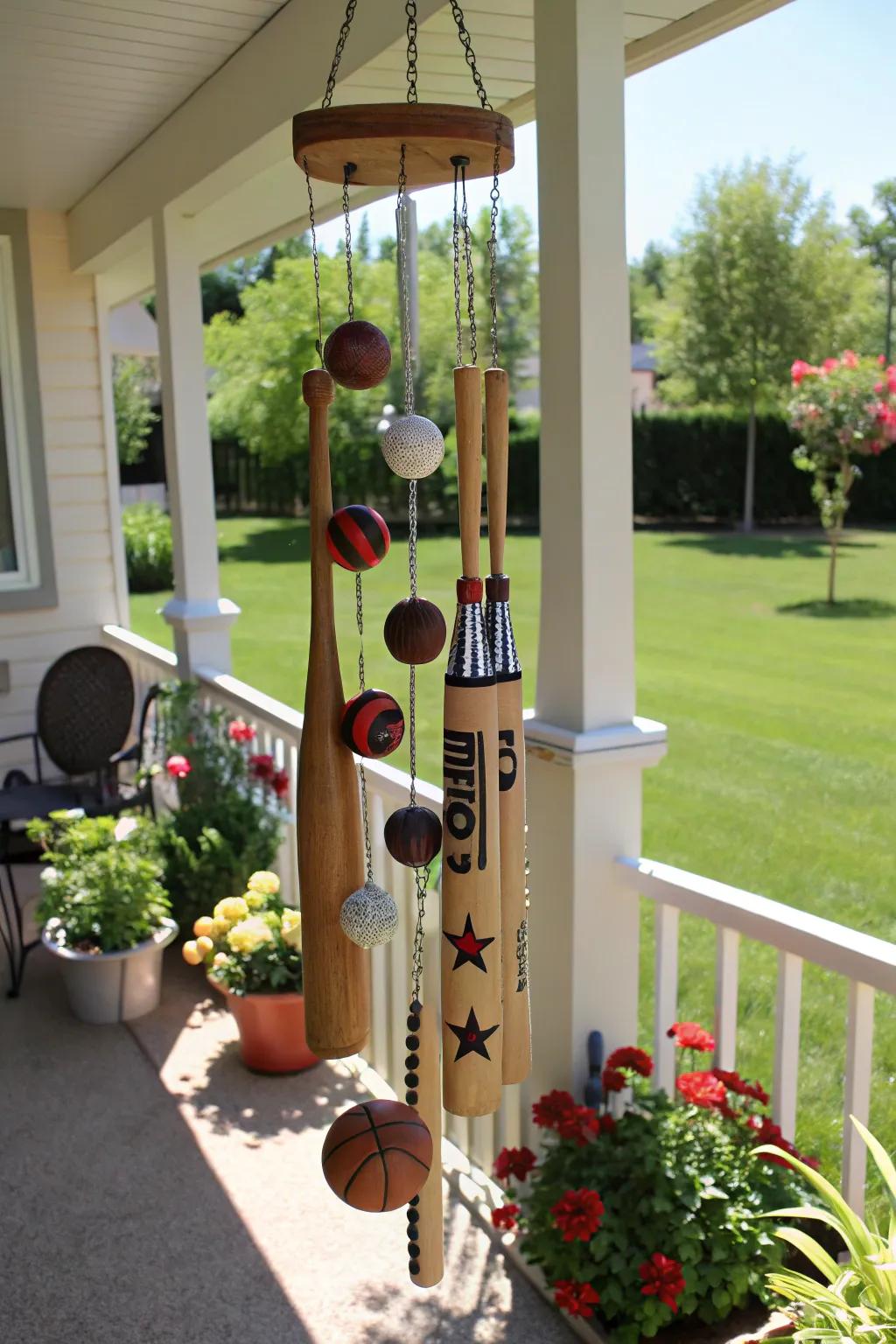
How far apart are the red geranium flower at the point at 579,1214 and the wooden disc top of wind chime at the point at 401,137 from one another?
1552mm

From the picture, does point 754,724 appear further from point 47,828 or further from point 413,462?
point 413,462

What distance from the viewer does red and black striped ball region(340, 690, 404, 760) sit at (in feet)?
3.45

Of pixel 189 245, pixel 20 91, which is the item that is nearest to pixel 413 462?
pixel 20 91

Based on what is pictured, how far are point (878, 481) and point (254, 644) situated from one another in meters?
10.4

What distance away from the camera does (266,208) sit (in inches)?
160

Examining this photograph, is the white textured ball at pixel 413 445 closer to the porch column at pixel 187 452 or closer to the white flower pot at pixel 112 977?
the white flower pot at pixel 112 977

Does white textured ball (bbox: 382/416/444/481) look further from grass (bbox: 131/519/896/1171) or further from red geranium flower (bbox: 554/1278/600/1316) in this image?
red geranium flower (bbox: 554/1278/600/1316)

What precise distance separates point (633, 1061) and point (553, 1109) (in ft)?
0.54

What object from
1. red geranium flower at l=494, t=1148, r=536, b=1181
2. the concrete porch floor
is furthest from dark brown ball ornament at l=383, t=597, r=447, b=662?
the concrete porch floor

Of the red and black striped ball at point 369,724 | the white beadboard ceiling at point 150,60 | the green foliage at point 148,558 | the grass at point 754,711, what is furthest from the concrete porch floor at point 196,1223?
the green foliage at point 148,558

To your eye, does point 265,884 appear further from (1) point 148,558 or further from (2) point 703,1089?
(1) point 148,558

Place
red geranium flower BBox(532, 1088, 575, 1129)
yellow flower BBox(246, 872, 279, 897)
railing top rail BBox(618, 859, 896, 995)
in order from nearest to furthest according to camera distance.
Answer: railing top rail BBox(618, 859, 896, 995) → red geranium flower BBox(532, 1088, 575, 1129) → yellow flower BBox(246, 872, 279, 897)

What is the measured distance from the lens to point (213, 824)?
12.1 ft

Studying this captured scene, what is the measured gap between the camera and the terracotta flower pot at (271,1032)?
2955mm
